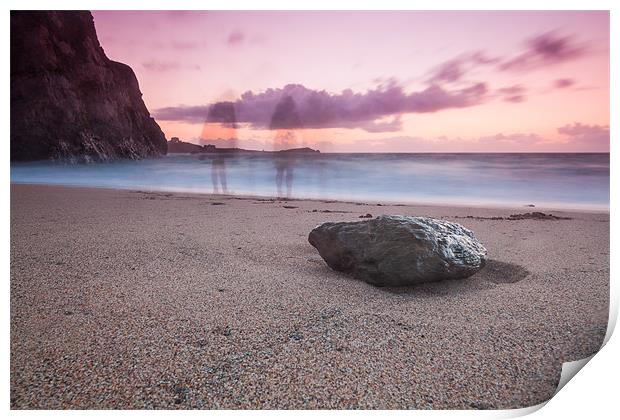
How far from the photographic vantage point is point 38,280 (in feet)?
6.06

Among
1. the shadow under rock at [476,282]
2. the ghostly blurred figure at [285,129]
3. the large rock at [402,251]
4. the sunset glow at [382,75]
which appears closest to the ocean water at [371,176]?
the ghostly blurred figure at [285,129]

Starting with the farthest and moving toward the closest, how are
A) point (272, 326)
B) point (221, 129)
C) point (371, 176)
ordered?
point (371, 176) → point (221, 129) → point (272, 326)

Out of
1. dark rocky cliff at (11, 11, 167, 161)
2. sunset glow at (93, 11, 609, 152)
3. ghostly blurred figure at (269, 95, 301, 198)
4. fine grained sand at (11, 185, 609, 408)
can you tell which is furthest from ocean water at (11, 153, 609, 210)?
fine grained sand at (11, 185, 609, 408)

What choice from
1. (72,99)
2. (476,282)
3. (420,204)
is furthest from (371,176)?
(72,99)

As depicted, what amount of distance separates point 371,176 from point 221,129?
1.64 metres

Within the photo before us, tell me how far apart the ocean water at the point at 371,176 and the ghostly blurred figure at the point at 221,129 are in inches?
0.9

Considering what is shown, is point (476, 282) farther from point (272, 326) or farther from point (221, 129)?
point (221, 129)

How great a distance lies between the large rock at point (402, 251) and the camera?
1828 millimetres

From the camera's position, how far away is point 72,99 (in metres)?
2.88

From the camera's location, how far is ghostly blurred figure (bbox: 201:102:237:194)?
2705 millimetres

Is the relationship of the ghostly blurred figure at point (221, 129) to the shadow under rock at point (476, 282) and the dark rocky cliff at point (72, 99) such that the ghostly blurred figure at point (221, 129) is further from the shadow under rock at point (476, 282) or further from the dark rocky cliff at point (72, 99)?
the shadow under rock at point (476, 282)

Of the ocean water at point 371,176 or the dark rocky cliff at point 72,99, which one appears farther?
the ocean water at point 371,176

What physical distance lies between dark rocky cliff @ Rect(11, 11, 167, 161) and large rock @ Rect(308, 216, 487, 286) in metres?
1.53
